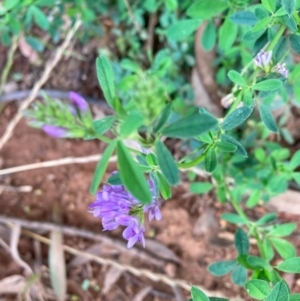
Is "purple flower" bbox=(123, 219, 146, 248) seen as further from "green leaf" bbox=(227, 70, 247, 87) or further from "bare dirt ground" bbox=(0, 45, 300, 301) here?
"bare dirt ground" bbox=(0, 45, 300, 301)

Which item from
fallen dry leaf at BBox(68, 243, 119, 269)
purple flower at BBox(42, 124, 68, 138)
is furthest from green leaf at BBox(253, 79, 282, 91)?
fallen dry leaf at BBox(68, 243, 119, 269)

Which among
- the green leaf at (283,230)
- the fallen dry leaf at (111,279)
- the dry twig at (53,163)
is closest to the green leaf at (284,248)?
the green leaf at (283,230)

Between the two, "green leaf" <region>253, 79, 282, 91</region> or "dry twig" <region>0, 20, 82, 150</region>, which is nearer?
→ "green leaf" <region>253, 79, 282, 91</region>

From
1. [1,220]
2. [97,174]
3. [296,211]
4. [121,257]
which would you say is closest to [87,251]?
[121,257]

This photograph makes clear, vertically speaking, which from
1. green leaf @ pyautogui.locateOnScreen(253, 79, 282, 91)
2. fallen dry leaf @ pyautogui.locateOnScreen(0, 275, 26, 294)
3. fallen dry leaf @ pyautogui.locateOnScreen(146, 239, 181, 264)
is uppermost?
green leaf @ pyautogui.locateOnScreen(253, 79, 282, 91)

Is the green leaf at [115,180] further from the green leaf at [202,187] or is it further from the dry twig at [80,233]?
the dry twig at [80,233]
